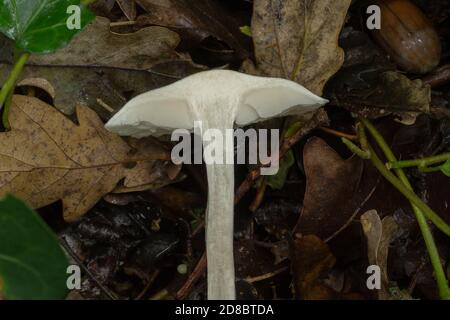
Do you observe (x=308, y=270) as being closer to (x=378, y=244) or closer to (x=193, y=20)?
(x=378, y=244)

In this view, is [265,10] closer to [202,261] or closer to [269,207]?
[269,207]

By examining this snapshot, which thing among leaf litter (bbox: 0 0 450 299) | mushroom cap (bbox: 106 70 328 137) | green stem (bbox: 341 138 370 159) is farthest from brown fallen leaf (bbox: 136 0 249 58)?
green stem (bbox: 341 138 370 159)

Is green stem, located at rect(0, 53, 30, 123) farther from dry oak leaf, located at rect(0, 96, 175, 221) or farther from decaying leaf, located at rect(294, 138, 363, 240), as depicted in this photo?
decaying leaf, located at rect(294, 138, 363, 240)

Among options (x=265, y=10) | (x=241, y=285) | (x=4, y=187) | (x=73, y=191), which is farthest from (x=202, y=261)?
(x=265, y=10)

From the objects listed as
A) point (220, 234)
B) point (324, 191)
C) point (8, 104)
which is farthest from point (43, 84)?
point (324, 191)

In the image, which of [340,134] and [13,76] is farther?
[340,134]

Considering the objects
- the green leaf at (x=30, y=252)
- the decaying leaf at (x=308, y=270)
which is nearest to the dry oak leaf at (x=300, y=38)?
the decaying leaf at (x=308, y=270)

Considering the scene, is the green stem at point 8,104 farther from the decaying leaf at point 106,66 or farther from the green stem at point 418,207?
the green stem at point 418,207
